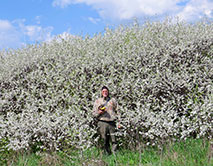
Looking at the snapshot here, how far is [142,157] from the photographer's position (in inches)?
245

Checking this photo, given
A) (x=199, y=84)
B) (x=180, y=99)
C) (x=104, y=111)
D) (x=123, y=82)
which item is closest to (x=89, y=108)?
(x=104, y=111)

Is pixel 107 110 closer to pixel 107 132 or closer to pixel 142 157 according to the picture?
pixel 107 132

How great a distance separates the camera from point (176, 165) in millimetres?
5078

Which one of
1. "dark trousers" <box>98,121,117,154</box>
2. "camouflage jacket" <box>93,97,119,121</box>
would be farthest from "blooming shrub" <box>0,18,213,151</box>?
"camouflage jacket" <box>93,97,119,121</box>

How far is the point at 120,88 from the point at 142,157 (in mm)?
2249

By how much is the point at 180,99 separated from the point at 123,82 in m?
1.84

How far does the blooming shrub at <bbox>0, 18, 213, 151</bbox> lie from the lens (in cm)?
693

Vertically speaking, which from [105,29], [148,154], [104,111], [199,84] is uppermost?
[105,29]

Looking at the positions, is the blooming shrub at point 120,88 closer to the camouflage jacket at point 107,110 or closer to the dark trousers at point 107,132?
the dark trousers at point 107,132

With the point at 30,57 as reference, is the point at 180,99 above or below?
below

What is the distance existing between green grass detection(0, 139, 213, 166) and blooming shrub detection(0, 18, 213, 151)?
11.5 inches

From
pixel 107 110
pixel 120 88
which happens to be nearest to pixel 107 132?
pixel 107 110

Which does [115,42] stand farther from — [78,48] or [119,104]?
[119,104]

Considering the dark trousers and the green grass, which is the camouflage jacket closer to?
the dark trousers
